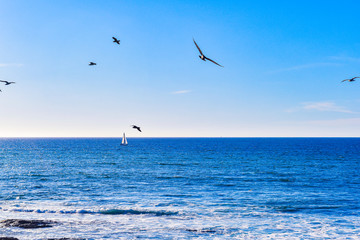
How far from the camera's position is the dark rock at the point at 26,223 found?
929 inches

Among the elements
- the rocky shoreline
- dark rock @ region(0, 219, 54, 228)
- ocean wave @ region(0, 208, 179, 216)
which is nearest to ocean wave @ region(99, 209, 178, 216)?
ocean wave @ region(0, 208, 179, 216)

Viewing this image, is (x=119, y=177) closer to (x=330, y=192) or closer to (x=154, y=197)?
(x=154, y=197)

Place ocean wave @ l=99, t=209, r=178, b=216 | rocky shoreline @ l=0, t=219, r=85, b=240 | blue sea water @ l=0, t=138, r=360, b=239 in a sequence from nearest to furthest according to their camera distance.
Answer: blue sea water @ l=0, t=138, r=360, b=239 < rocky shoreline @ l=0, t=219, r=85, b=240 < ocean wave @ l=99, t=209, r=178, b=216

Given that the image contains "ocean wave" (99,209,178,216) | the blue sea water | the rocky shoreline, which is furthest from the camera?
"ocean wave" (99,209,178,216)

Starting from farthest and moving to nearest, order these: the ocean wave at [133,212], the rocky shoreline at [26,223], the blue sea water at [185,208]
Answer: the ocean wave at [133,212] → the rocky shoreline at [26,223] → the blue sea water at [185,208]

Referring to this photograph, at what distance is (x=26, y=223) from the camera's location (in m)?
24.3

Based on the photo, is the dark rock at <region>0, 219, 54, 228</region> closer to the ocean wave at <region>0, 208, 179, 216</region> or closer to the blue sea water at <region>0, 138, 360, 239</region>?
the blue sea water at <region>0, 138, 360, 239</region>

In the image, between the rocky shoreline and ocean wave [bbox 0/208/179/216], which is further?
ocean wave [bbox 0/208/179/216]

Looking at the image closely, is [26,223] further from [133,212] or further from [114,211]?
[133,212]

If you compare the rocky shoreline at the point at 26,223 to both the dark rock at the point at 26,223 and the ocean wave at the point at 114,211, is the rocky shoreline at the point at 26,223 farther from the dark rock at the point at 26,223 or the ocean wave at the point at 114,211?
the ocean wave at the point at 114,211

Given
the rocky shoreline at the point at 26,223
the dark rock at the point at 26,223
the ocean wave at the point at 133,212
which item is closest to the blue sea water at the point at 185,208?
the ocean wave at the point at 133,212

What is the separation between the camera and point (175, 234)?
22359 mm

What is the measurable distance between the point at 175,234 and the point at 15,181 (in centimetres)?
3638

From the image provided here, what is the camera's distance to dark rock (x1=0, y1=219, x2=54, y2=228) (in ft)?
77.4
